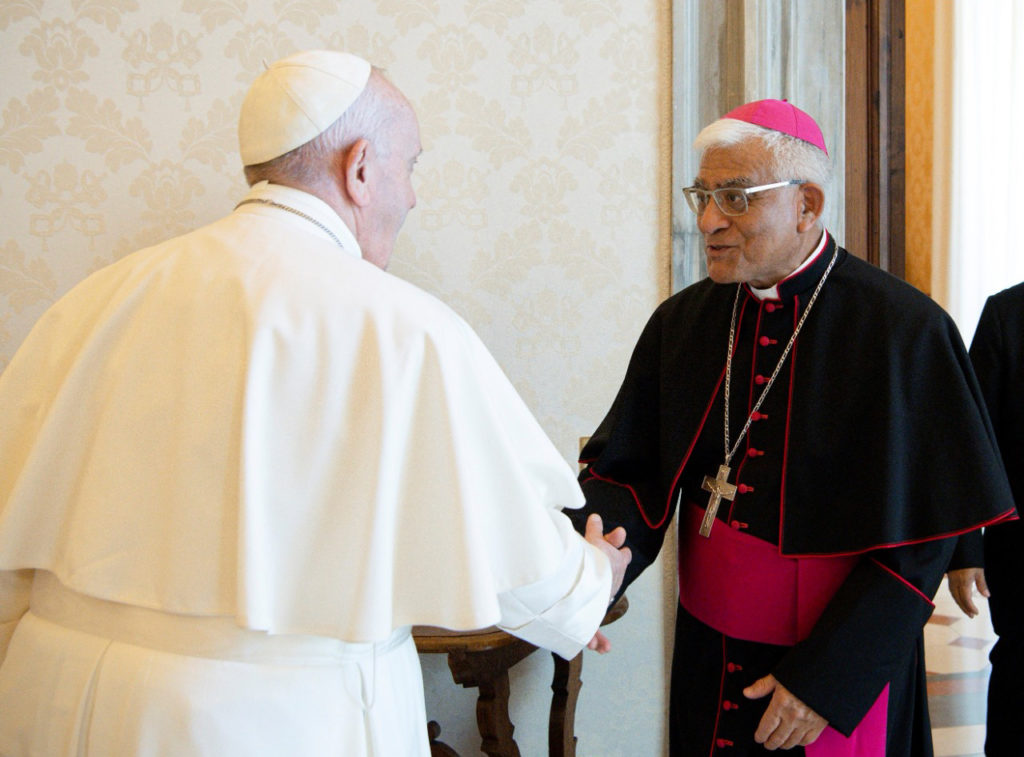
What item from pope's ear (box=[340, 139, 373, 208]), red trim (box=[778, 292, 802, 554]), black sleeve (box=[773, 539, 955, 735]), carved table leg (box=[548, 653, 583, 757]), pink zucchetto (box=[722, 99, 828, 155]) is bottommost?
carved table leg (box=[548, 653, 583, 757])

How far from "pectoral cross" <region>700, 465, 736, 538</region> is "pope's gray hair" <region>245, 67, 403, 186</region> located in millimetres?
1008

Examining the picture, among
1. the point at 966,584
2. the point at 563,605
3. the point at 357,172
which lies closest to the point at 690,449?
the point at 563,605

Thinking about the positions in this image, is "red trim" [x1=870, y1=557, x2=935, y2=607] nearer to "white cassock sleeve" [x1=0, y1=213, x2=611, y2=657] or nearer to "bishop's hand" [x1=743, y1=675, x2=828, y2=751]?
"bishop's hand" [x1=743, y1=675, x2=828, y2=751]

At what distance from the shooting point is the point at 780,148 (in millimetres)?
2098

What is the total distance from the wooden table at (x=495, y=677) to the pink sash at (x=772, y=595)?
0.50 m

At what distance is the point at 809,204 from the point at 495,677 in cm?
148

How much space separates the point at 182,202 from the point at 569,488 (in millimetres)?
1809

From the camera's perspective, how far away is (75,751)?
1468 mm

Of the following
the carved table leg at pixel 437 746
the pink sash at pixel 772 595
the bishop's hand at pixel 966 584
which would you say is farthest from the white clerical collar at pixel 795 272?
the carved table leg at pixel 437 746

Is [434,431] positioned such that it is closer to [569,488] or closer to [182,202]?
[569,488]

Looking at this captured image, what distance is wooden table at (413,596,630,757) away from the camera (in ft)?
8.25

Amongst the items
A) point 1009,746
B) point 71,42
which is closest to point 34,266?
point 71,42

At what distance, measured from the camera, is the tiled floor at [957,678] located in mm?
3822

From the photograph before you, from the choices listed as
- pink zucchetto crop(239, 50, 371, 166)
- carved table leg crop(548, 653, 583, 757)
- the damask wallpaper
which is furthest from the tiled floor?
pink zucchetto crop(239, 50, 371, 166)
